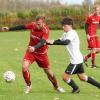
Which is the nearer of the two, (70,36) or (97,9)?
(70,36)

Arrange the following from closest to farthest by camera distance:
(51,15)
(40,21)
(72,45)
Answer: (72,45), (40,21), (51,15)

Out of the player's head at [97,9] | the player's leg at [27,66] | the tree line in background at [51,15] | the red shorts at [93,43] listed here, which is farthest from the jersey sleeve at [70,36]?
the tree line in background at [51,15]

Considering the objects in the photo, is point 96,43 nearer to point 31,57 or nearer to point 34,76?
point 34,76

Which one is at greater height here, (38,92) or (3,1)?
(38,92)

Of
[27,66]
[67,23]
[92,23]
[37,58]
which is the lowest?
[92,23]

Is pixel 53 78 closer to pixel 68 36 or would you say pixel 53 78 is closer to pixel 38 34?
pixel 38 34

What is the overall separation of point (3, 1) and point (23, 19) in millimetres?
18267

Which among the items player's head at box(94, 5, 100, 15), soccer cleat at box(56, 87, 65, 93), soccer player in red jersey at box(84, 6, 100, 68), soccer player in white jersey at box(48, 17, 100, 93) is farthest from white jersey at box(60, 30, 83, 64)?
soccer player in red jersey at box(84, 6, 100, 68)

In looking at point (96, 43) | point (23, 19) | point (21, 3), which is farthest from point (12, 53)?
point (21, 3)

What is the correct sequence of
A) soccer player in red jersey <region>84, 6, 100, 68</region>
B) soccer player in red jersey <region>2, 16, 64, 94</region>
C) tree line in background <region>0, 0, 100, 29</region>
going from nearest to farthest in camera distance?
soccer player in red jersey <region>2, 16, 64, 94</region>
soccer player in red jersey <region>84, 6, 100, 68</region>
tree line in background <region>0, 0, 100, 29</region>

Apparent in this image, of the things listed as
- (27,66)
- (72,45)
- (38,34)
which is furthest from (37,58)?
(72,45)

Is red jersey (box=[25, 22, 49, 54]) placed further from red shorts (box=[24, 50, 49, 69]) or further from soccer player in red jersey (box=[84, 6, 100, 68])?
soccer player in red jersey (box=[84, 6, 100, 68])

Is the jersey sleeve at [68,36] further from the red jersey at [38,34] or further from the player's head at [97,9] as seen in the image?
the player's head at [97,9]

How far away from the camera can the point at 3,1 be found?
234 ft
